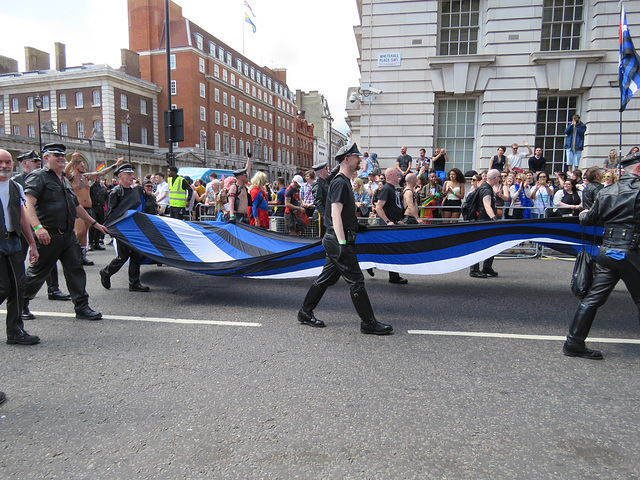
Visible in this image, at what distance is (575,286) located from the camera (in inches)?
171

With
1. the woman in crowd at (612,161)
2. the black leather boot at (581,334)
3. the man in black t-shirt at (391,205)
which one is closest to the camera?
the black leather boot at (581,334)

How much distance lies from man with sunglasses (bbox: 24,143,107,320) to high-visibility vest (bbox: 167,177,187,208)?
569 centimetres

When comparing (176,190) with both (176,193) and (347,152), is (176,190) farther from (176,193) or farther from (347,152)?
(347,152)

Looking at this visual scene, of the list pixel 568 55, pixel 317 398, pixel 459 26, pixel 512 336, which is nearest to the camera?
pixel 317 398

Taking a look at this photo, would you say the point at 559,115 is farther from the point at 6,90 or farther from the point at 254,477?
the point at 6,90

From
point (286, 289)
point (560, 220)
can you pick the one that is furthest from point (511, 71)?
point (286, 289)

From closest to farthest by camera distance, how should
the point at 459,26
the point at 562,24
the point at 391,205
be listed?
the point at 391,205
the point at 562,24
the point at 459,26

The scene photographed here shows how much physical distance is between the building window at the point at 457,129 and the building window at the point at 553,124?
2502mm

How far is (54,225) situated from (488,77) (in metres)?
15.6

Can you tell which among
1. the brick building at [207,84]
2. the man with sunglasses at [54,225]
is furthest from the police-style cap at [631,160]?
the brick building at [207,84]

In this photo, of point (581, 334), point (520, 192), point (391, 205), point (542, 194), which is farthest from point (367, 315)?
point (542, 194)

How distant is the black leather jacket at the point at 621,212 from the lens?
156 inches

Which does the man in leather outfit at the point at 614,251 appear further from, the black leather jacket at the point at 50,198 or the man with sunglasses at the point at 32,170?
the man with sunglasses at the point at 32,170

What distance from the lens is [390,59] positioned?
653 inches
